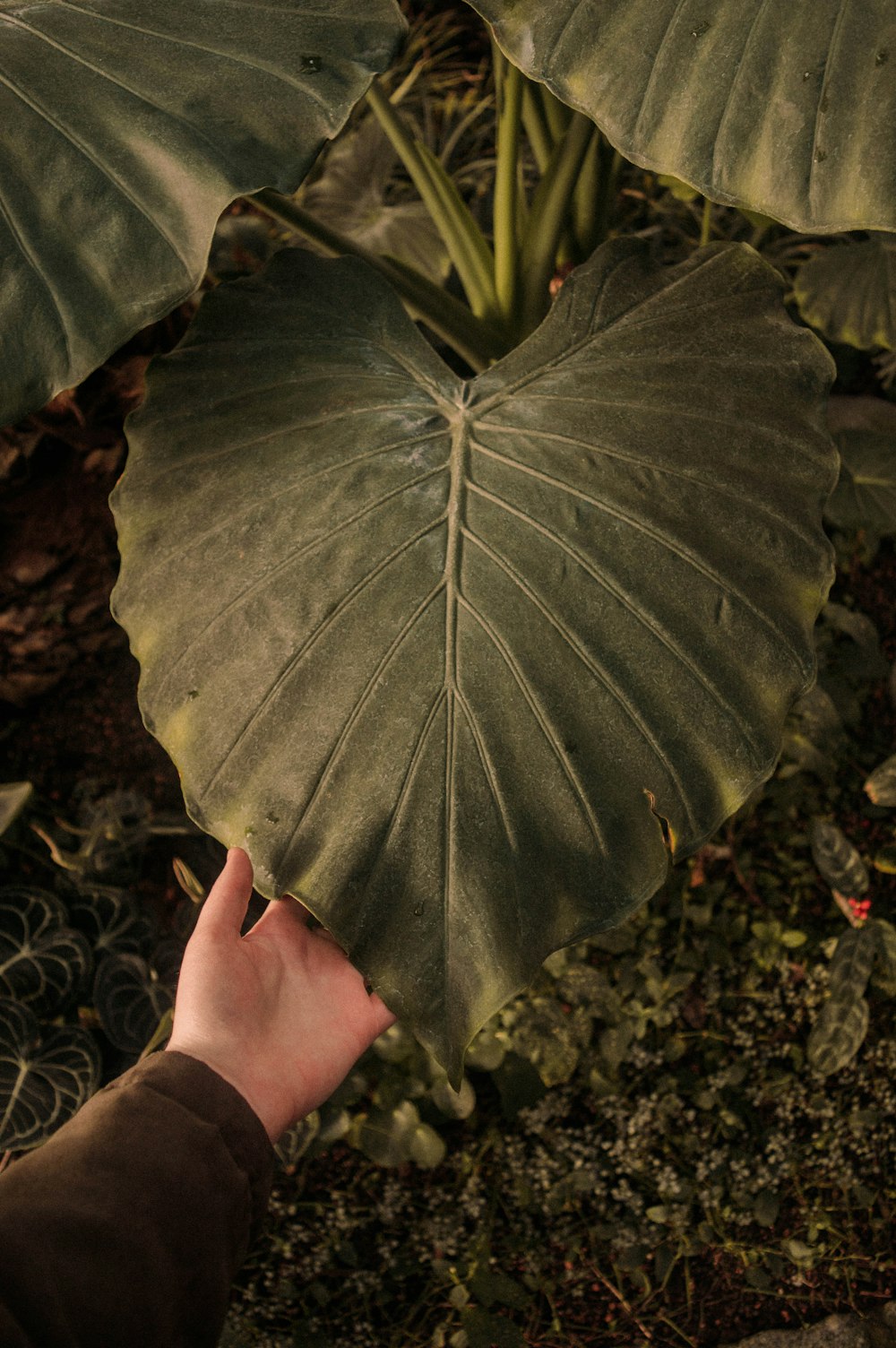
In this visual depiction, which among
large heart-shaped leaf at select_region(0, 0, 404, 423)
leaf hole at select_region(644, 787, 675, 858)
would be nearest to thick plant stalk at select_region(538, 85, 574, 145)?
large heart-shaped leaf at select_region(0, 0, 404, 423)

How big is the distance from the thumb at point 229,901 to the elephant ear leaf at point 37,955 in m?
0.62

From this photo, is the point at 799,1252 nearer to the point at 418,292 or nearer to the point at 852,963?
the point at 852,963

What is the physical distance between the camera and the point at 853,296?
1.76 meters

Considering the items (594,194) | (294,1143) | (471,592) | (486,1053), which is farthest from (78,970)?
(594,194)

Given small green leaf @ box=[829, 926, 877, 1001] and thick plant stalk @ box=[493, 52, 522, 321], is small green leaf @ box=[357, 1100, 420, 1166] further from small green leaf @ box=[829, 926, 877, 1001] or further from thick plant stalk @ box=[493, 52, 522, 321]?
thick plant stalk @ box=[493, 52, 522, 321]

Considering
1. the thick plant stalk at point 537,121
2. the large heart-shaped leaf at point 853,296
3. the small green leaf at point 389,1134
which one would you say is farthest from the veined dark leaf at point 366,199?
the small green leaf at point 389,1134

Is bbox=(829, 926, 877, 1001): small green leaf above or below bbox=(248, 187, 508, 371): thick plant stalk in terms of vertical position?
below

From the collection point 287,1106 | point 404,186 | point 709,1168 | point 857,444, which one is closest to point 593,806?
point 287,1106

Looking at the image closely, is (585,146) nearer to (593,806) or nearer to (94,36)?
(94,36)

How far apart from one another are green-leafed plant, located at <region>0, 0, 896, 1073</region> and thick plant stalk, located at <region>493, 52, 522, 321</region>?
0.39 m

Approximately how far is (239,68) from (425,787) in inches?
27.0

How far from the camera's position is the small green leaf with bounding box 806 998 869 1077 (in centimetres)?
159

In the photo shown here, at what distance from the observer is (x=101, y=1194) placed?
826 mm

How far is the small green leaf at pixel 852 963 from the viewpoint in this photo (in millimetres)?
1627
